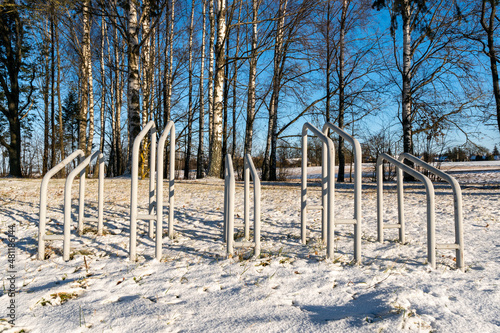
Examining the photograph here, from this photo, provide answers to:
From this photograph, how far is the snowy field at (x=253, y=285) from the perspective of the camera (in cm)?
172

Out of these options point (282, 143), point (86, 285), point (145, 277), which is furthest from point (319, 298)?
point (282, 143)

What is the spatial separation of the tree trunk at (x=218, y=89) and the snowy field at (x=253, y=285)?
21.7ft

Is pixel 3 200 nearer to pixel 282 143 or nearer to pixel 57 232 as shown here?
pixel 57 232

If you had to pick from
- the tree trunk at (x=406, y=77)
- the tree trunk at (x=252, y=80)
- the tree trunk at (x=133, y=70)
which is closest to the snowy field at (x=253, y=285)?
the tree trunk at (x=133, y=70)

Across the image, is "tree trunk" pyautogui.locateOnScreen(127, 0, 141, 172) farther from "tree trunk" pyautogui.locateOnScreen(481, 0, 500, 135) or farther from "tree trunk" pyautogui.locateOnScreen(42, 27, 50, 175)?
"tree trunk" pyautogui.locateOnScreen(481, 0, 500, 135)

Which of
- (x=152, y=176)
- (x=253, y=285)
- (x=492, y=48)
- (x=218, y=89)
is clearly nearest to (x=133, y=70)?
(x=218, y=89)

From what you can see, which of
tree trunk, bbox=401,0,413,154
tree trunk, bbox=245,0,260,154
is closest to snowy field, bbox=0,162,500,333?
tree trunk, bbox=401,0,413,154

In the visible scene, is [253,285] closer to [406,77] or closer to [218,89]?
[218,89]

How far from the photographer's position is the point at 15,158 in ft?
45.1

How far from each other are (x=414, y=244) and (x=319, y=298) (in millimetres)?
1832

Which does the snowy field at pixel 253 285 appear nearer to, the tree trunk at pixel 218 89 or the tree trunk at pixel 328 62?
the tree trunk at pixel 218 89

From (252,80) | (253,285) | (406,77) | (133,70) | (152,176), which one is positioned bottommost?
(253,285)

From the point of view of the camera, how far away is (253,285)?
7.37 ft

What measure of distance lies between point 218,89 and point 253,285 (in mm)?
8961
